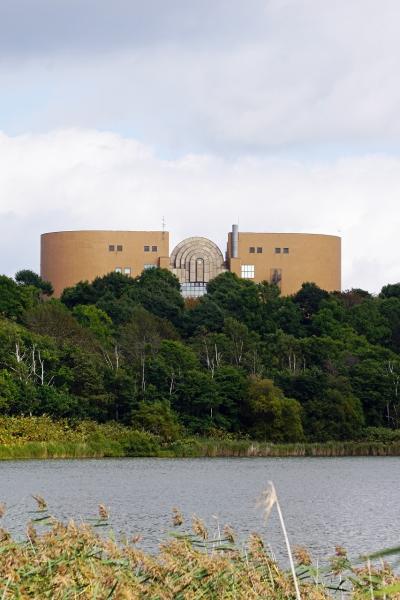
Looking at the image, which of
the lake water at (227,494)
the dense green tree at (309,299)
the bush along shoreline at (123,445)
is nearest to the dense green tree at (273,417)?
the bush along shoreline at (123,445)

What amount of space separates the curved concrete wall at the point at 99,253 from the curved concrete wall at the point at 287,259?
260 inches

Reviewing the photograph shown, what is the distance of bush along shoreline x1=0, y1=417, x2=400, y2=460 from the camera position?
60.6m

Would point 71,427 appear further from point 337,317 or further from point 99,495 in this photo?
point 337,317

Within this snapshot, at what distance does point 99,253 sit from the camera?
11925cm

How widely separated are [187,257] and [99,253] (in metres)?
7.46

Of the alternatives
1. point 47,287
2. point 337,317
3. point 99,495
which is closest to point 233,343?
point 337,317

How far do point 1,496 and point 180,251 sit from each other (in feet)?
269

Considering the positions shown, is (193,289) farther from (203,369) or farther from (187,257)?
(203,369)

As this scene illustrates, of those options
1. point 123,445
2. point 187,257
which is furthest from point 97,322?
point 187,257

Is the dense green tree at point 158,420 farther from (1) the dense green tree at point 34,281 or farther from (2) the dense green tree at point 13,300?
(1) the dense green tree at point 34,281

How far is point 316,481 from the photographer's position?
1924 inches

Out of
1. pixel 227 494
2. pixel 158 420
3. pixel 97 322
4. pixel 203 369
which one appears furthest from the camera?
pixel 97 322

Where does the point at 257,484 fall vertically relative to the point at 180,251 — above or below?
below

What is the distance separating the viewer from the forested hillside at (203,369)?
70.1 m
